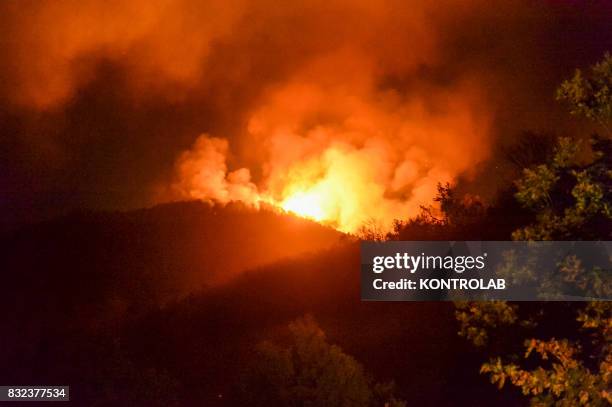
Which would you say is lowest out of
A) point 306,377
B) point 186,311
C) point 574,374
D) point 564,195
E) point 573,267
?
point 574,374

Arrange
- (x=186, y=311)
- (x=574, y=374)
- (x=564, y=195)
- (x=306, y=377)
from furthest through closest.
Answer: (x=186, y=311) < (x=306, y=377) < (x=564, y=195) < (x=574, y=374)

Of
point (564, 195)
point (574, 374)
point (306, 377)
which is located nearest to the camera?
point (574, 374)

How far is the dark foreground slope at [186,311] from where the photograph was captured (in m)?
20.4

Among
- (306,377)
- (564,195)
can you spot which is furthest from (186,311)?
(564,195)

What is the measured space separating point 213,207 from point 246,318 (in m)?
30.6

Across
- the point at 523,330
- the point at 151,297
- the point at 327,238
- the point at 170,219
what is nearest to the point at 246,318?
the point at 327,238

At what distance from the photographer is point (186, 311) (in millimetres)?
40062

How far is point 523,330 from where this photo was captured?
28.8 feet

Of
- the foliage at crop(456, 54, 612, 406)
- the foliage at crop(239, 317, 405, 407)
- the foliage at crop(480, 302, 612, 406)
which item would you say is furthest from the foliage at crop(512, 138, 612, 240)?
the foliage at crop(239, 317, 405, 407)

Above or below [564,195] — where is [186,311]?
above

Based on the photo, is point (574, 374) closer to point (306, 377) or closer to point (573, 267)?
point (573, 267)

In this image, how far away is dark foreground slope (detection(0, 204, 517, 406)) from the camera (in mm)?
20406

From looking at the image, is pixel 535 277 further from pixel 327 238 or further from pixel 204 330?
Answer: pixel 327 238

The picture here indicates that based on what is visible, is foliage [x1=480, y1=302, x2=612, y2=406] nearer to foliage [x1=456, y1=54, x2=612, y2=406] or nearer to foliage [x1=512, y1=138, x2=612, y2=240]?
foliage [x1=456, y1=54, x2=612, y2=406]
